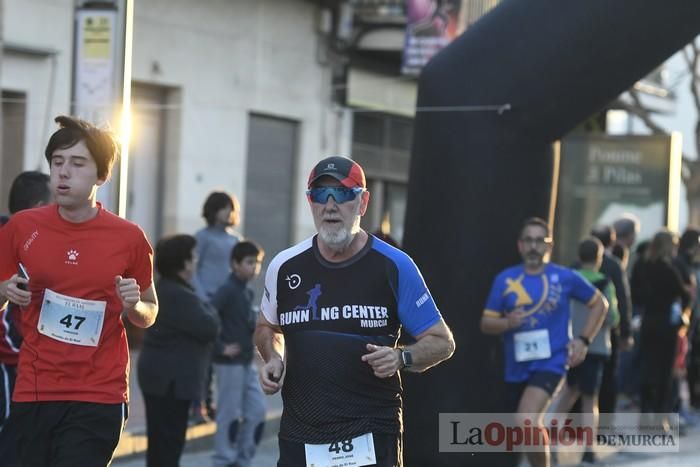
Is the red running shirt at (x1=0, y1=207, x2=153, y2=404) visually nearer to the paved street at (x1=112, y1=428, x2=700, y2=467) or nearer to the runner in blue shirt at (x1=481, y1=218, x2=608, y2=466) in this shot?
the runner in blue shirt at (x1=481, y1=218, x2=608, y2=466)

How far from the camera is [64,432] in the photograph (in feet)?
20.6

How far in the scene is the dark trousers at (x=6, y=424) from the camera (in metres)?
7.30

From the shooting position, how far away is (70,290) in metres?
6.34

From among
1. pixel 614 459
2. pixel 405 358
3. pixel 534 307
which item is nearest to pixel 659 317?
pixel 614 459

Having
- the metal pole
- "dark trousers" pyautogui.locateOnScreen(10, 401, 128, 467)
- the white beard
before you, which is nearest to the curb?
the metal pole

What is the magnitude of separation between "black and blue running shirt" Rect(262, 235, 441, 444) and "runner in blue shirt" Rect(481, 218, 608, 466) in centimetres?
420

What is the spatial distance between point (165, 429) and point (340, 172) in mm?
3896

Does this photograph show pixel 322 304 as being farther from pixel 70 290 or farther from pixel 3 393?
pixel 3 393

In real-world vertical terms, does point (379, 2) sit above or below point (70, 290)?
above

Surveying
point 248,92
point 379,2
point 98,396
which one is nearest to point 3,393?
point 98,396

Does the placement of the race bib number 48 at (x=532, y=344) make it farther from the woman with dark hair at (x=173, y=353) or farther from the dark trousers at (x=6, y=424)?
the dark trousers at (x=6, y=424)

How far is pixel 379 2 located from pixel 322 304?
18741mm

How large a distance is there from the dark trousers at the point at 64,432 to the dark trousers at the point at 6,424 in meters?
0.68

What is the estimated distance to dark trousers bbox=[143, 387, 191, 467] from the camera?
949cm
